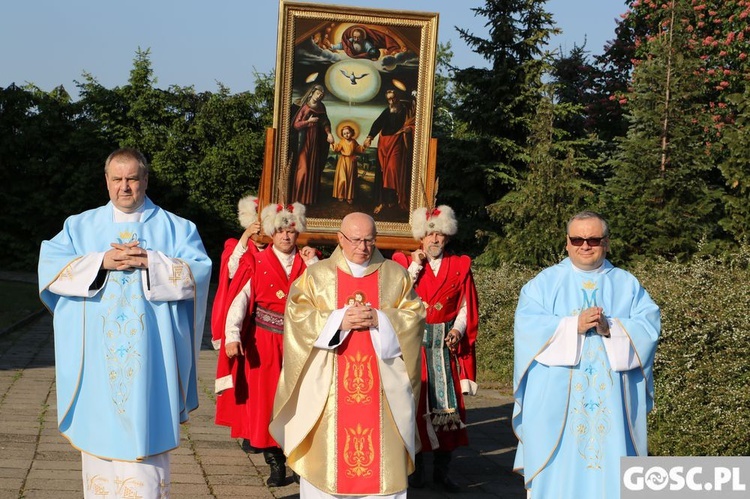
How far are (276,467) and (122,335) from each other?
248cm

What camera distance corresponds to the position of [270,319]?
8.41 metres

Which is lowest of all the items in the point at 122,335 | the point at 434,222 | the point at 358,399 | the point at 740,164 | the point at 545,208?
the point at 358,399

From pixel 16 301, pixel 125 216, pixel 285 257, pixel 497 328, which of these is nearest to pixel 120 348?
pixel 125 216

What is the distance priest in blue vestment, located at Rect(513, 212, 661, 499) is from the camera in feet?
19.1

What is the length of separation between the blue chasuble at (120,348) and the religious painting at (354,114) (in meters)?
6.80

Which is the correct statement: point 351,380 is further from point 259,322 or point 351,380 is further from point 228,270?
point 228,270

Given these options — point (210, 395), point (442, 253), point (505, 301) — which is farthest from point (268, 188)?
point (505, 301)

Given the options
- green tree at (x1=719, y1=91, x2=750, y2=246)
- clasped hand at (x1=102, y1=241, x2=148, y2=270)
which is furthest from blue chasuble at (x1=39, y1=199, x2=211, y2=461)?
green tree at (x1=719, y1=91, x2=750, y2=246)

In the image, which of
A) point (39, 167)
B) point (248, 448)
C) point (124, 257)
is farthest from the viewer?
point (39, 167)

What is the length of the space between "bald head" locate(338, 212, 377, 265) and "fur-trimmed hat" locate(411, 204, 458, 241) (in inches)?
74.5

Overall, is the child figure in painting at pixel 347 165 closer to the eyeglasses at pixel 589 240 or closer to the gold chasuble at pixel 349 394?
the gold chasuble at pixel 349 394

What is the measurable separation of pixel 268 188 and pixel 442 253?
3.71m

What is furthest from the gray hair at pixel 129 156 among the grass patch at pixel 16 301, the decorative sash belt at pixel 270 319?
the grass patch at pixel 16 301

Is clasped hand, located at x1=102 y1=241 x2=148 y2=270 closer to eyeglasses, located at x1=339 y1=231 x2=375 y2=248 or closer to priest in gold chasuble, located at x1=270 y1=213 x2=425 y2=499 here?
priest in gold chasuble, located at x1=270 y1=213 x2=425 y2=499
